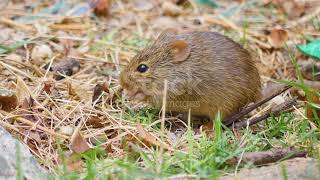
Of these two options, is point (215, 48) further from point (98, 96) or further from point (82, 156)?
point (82, 156)

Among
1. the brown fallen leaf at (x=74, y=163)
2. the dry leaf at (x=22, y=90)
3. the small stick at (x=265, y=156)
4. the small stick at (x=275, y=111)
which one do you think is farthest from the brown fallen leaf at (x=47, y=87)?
the small stick at (x=265, y=156)

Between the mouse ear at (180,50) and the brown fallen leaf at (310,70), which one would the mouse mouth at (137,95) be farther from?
the brown fallen leaf at (310,70)

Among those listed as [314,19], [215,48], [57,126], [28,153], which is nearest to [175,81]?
[215,48]

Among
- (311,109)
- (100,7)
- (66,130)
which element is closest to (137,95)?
(66,130)

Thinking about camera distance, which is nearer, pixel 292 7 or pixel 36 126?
pixel 36 126

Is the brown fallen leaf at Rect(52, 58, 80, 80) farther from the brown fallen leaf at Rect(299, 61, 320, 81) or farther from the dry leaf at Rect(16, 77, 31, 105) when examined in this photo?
the brown fallen leaf at Rect(299, 61, 320, 81)

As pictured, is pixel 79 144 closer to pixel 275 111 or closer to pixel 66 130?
pixel 66 130
